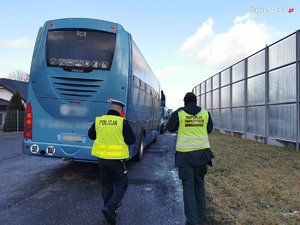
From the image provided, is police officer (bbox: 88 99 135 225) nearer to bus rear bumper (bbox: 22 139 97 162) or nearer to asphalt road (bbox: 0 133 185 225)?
asphalt road (bbox: 0 133 185 225)

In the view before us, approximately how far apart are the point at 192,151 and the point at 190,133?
10.1 inches

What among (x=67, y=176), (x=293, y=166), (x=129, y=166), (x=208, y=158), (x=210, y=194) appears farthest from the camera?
(x=129, y=166)

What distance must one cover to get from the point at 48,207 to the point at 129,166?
4750 mm

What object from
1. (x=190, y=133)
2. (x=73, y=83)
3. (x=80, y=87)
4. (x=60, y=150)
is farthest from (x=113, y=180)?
(x=73, y=83)

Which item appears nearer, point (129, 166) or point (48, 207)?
point (48, 207)

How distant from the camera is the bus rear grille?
23.7 feet

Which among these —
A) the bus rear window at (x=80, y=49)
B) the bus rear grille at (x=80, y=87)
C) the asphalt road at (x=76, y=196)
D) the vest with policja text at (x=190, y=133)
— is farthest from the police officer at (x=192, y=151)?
the bus rear window at (x=80, y=49)

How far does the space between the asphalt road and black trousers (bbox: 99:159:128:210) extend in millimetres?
342

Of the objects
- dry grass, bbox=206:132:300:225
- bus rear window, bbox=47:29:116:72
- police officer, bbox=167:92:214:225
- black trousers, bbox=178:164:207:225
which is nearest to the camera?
black trousers, bbox=178:164:207:225

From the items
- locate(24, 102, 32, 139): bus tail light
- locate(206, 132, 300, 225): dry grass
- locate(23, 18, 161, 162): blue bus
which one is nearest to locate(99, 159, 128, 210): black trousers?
locate(206, 132, 300, 225): dry grass

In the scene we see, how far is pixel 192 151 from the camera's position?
4.57 m

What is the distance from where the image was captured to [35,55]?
7531mm

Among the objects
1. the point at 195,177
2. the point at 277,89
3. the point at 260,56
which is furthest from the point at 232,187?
the point at 260,56

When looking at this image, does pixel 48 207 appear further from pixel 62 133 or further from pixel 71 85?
pixel 71 85
